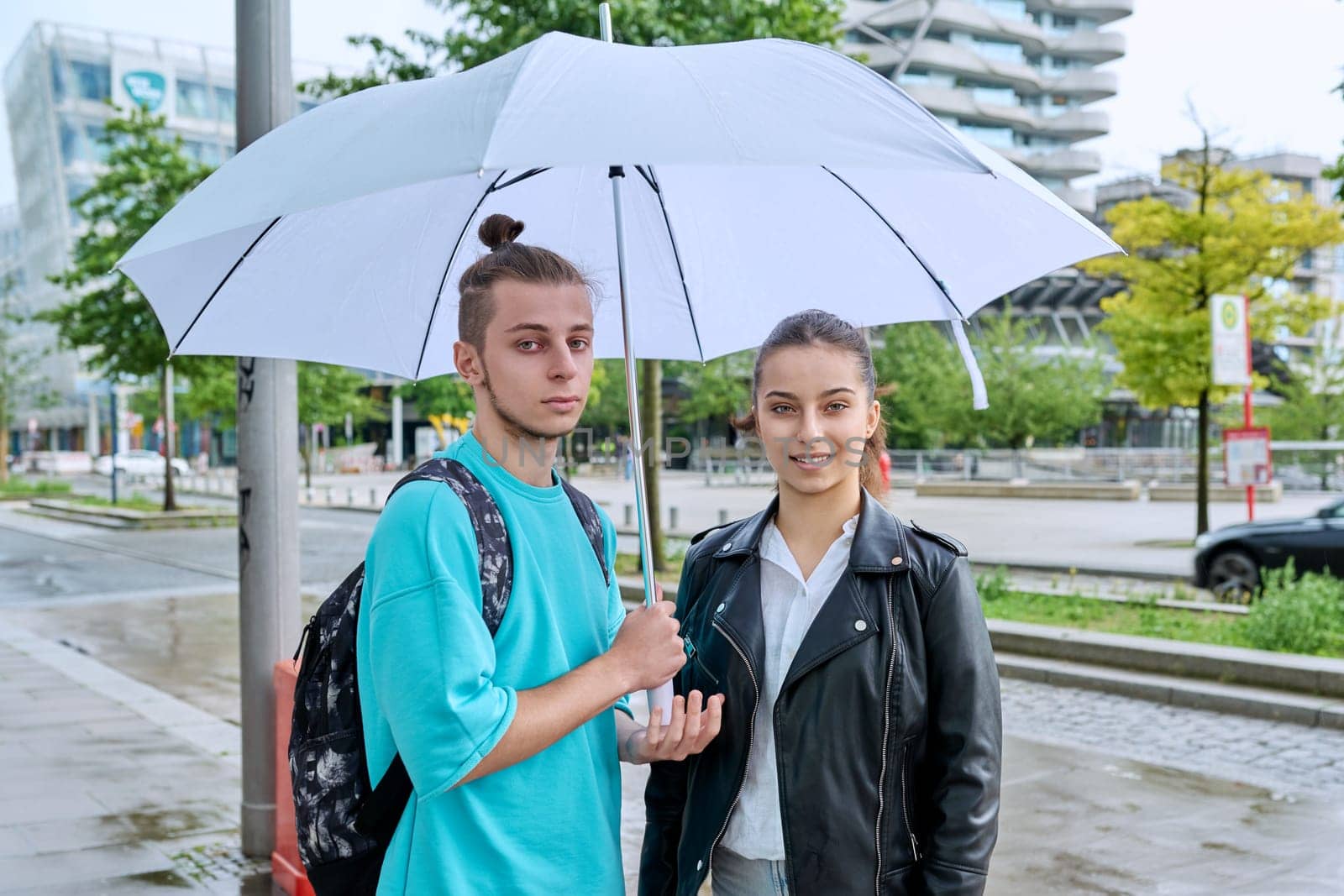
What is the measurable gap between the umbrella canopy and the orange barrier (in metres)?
1.93

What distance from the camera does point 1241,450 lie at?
15555 mm

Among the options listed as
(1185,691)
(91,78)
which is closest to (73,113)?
(91,78)

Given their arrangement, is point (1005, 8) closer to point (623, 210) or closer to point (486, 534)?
point (623, 210)

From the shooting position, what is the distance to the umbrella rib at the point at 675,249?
114 inches

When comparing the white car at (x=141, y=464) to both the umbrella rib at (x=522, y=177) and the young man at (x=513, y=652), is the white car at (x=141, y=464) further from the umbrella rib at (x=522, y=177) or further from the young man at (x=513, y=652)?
the young man at (x=513, y=652)

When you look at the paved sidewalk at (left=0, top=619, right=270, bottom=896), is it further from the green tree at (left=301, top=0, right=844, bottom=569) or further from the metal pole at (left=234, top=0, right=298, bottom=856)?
the green tree at (left=301, top=0, right=844, bottom=569)

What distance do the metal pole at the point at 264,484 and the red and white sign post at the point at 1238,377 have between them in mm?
13369

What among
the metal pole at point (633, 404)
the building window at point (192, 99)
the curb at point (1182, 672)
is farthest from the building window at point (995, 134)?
the metal pole at point (633, 404)

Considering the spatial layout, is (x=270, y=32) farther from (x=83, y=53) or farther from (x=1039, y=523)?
(x=83, y=53)

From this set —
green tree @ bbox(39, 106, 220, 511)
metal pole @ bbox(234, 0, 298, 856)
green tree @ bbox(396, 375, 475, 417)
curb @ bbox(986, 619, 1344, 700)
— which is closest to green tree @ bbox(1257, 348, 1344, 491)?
green tree @ bbox(396, 375, 475, 417)

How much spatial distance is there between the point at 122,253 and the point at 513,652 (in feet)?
88.0

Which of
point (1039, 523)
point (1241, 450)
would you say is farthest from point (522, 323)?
point (1039, 523)

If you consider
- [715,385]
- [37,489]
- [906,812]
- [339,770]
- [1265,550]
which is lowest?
[37,489]

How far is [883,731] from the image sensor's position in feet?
7.09
